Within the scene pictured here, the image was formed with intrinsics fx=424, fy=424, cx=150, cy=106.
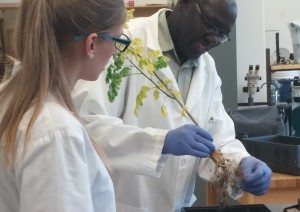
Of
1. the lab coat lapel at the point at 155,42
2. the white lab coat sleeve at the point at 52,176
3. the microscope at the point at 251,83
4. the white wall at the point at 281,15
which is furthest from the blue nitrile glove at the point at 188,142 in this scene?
the white wall at the point at 281,15

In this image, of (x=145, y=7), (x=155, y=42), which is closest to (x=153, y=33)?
(x=155, y=42)

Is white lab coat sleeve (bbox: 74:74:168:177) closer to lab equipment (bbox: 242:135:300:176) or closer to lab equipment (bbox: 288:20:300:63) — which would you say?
lab equipment (bbox: 242:135:300:176)

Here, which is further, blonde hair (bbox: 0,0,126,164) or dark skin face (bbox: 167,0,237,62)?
dark skin face (bbox: 167,0,237,62)

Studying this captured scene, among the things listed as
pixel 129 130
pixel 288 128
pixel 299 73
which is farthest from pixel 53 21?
pixel 299 73

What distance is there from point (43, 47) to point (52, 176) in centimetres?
23

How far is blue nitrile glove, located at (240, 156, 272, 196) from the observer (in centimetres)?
126

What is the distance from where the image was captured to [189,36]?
1.45 m

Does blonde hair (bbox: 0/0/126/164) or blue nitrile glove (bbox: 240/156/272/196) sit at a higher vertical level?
blonde hair (bbox: 0/0/126/164)

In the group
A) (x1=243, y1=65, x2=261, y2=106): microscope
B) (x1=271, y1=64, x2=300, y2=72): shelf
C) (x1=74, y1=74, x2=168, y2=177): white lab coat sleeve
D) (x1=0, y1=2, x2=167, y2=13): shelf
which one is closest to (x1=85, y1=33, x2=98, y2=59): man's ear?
(x1=74, y1=74, x2=168, y2=177): white lab coat sleeve

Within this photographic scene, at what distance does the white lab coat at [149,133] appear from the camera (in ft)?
3.98

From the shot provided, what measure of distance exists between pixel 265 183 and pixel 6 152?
0.86 meters

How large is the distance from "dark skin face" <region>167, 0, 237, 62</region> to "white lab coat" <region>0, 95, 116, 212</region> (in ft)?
2.65

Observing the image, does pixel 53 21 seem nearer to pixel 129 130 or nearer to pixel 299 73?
pixel 129 130

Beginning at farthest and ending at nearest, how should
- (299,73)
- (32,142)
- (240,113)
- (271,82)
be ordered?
(299,73), (271,82), (240,113), (32,142)
